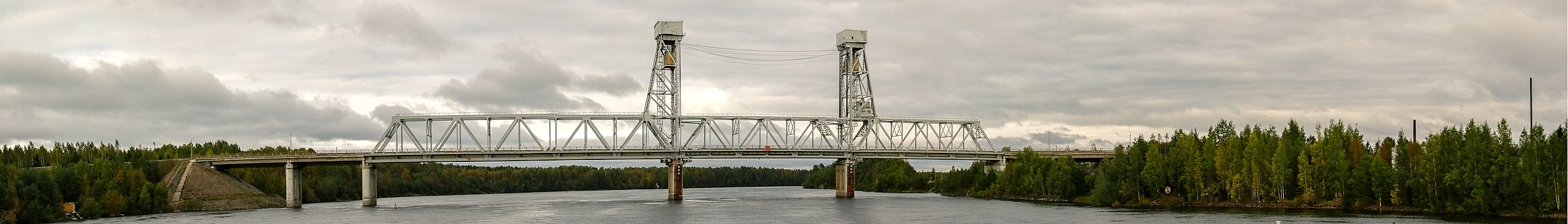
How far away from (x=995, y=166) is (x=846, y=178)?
23.1m

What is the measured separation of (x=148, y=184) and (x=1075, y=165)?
96029 mm

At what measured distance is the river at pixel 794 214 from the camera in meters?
86.9

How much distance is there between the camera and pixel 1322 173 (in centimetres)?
9744

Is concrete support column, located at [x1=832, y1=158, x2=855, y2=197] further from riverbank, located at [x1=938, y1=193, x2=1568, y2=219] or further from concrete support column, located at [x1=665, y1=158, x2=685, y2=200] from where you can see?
riverbank, located at [x1=938, y1=193, x2=1568, y2=219]

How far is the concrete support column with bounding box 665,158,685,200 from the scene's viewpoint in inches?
5758

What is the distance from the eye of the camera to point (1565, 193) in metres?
77.7

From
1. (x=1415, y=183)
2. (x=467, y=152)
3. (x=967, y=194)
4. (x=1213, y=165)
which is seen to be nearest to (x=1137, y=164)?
(x=1213, y=165)

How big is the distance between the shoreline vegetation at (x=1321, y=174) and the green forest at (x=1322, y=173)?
0.30 feet

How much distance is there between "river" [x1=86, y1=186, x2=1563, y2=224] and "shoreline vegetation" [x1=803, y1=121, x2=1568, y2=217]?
255 centimetres

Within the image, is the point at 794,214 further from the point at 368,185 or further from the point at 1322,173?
the point at 368,185

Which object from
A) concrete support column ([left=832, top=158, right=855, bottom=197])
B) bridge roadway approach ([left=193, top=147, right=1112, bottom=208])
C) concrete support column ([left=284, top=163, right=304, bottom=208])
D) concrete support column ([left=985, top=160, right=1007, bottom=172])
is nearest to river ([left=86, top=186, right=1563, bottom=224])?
concrete support column ([left=284, top=163, right=304, bottom=208])

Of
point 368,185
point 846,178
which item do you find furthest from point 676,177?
point 368,185

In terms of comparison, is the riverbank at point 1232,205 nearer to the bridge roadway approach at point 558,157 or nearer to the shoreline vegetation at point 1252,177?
the shoreline vegetation at point 1252,177

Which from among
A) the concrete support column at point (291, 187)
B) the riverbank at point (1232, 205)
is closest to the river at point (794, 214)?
the concrete support column at point (291, 187)
